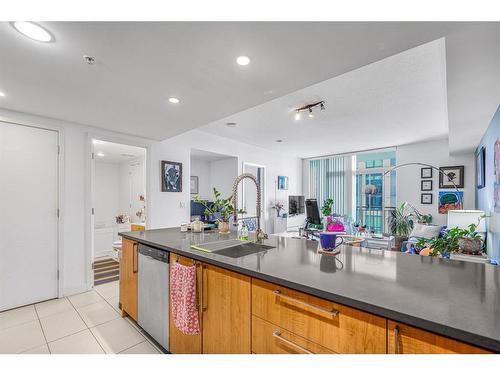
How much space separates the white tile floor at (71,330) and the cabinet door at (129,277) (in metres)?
0.16

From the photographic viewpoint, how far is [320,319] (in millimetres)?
933

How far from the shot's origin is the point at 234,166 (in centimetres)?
541

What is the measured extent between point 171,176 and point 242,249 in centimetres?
276

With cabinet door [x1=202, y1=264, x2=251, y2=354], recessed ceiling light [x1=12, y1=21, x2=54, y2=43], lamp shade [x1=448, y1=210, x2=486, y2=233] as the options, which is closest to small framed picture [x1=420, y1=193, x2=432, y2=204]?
lamp shade [x1=448, y1=210, x2=486, y2=233]

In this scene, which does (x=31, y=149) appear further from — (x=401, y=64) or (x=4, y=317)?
(x=401, y=64)

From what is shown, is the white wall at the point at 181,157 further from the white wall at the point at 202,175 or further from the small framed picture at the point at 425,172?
the small framed picture at the point at 425,172

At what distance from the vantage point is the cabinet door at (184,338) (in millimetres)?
Answer: 1503

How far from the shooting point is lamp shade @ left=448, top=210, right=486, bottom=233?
2580mm

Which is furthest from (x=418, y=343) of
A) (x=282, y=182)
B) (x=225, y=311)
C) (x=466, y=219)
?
(x=282, y=182)

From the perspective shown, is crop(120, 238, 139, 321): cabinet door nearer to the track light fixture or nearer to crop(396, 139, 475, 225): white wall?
the track light fixture

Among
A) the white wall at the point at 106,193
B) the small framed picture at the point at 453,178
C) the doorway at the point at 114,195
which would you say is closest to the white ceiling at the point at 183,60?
the doorway at the point at 114,195

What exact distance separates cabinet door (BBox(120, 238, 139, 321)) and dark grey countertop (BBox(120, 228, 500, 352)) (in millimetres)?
844

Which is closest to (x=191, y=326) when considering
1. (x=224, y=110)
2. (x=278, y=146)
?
(x=224, y=110)
